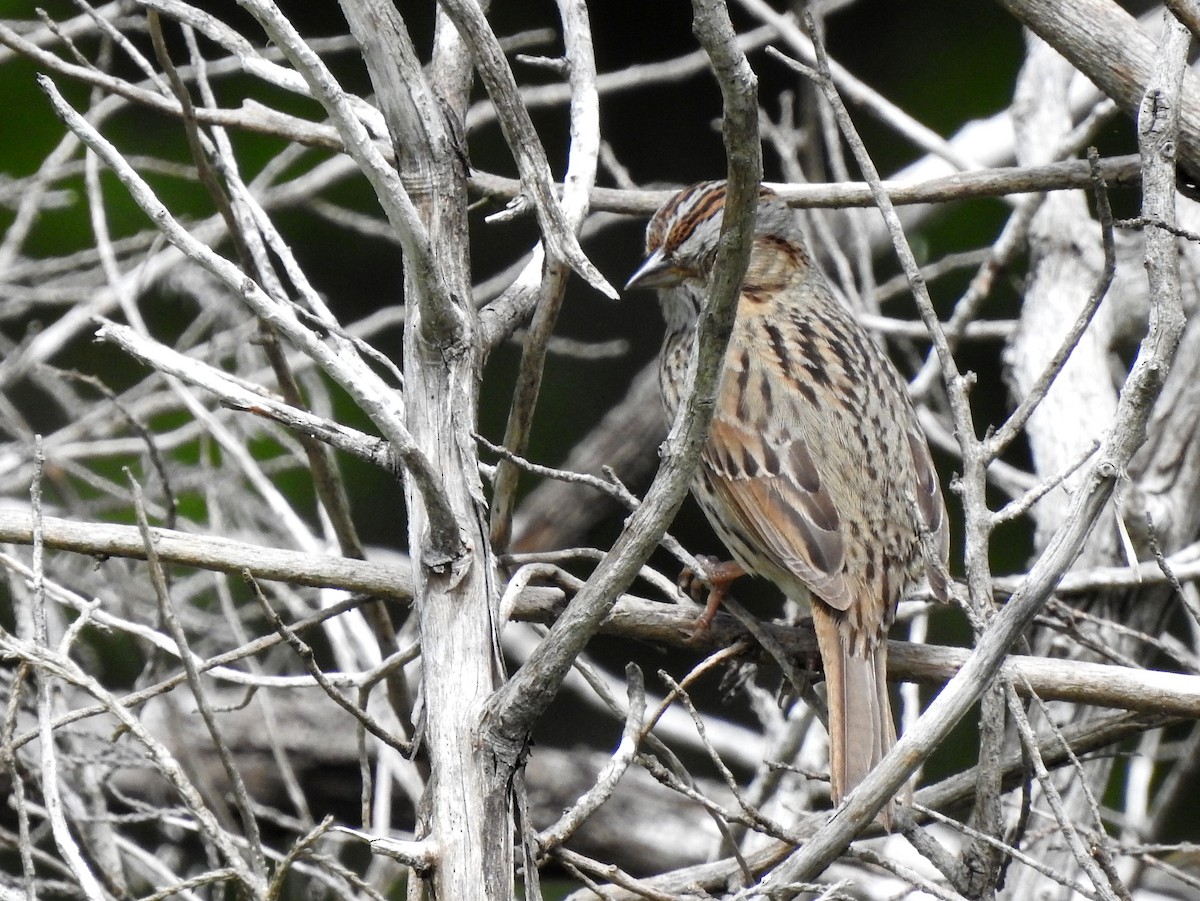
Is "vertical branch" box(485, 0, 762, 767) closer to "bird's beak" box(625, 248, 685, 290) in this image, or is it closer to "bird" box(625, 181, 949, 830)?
"bird" box(625, 181, 949, 830)

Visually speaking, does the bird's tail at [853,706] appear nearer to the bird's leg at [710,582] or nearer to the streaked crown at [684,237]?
the bird's leg at [710,582]

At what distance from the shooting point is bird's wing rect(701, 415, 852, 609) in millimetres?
3025

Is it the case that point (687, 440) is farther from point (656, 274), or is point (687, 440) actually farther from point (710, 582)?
point (656, 274)

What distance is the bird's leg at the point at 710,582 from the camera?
267 centimetres

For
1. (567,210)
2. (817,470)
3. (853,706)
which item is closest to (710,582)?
(853,706)

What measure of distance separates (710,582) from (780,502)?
A: 0.47m

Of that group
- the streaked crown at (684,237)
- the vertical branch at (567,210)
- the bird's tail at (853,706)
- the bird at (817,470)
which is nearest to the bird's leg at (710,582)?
the bird at (817,470)

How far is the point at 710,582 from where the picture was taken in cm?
274

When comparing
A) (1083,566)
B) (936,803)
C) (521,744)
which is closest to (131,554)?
(521,744)

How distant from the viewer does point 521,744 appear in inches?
72.9

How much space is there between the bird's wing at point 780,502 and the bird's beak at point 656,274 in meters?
0.52

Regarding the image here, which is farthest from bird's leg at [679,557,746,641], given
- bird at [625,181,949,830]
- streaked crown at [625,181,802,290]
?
streaked crown at [625,181,802,290]

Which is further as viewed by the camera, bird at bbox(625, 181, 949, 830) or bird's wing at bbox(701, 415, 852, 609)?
bird's wing at bbox(701, 415, 852, 609)

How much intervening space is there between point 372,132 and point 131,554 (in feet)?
2.96
